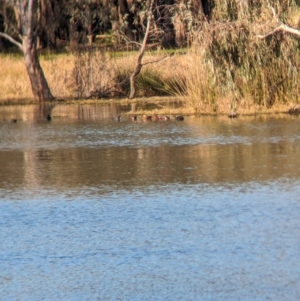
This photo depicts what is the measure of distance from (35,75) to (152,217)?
17.6m

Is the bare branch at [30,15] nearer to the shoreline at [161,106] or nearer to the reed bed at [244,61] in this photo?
the shoreline at [161,106]

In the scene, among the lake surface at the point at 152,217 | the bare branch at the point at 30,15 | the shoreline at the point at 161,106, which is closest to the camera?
the lake surface at the point at 152,217

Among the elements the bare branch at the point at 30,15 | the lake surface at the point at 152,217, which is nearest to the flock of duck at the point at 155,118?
the lake surface at the point at 152,217

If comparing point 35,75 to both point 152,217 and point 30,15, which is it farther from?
point 152,217

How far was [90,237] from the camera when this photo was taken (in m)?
8.02

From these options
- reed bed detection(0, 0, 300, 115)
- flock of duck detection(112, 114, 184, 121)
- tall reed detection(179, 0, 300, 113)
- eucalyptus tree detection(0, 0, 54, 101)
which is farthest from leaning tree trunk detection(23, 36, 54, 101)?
tall reed detection(179, 0, 300, 113)

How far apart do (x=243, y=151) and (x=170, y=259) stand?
6.32m

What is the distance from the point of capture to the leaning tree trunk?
2598cm

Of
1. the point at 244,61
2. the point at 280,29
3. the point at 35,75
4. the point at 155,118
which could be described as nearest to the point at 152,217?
the point at 155,118

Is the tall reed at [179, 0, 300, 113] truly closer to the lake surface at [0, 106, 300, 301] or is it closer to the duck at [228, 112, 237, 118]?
the duck at [228, 112, 237, 118]

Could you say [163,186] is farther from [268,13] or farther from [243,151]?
[268,13]

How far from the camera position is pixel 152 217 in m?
8.78

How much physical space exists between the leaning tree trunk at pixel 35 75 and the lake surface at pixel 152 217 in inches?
412

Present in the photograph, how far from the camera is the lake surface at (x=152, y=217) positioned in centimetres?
657
